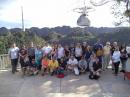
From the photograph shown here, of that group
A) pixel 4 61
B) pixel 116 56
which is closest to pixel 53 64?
pixel 116 56

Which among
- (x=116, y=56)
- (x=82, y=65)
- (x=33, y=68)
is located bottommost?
(x=33, y=68)

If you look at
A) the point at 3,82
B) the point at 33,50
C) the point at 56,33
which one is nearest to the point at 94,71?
the point at 33,50

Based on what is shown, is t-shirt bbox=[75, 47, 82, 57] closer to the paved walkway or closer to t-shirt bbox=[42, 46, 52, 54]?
the paved walkway

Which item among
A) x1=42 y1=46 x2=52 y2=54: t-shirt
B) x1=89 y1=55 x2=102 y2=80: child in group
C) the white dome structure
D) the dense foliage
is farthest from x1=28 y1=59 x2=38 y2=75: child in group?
the dense foliage

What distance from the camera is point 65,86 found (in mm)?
15141

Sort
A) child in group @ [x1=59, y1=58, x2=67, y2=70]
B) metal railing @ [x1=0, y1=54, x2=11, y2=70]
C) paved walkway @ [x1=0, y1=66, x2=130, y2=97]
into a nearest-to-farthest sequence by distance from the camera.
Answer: paved walkway @ [x1=0, y1=66, x2=130, y2=97]
child in group @ [x1=59, y1=58, x2=67, y2=70]
metal railing @ [x1=0, y1=54, x2=11, y2=70]

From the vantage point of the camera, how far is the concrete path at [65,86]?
46.6ft

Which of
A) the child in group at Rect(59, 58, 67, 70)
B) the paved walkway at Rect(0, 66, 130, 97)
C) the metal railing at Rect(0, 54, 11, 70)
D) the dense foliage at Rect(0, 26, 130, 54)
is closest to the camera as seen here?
the paved walkway at Rect(0, 66, 130, 97)

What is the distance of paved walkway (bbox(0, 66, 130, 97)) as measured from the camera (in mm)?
14188

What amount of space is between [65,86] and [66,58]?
1986 millimetres

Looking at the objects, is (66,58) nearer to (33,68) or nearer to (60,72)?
(60,72)

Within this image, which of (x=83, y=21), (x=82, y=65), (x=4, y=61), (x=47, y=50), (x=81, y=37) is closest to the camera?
(x=82, y=65)

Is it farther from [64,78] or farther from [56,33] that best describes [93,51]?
[56,33]

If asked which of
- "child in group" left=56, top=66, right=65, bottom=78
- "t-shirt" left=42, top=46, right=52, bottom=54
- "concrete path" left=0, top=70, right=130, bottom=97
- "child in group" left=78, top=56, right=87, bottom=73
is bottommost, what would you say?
"concrete path" left=0, top=70, right=130, bottom=97
